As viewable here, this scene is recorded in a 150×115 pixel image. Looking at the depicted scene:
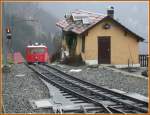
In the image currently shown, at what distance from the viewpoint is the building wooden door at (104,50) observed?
33156 millimetres

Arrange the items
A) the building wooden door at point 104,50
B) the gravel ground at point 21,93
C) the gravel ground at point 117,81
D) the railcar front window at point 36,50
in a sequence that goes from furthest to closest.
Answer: the railcar front window at point 36,50 < the building wooden door at point 104,50 < the gravel ground at point 117,81 < the gravel ground at point 21,93

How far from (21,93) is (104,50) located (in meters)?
16.6

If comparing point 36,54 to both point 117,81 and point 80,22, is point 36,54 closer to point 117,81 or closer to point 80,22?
point 80,22

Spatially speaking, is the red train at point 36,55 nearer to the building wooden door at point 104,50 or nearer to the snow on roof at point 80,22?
the snow on roof at point 80,22

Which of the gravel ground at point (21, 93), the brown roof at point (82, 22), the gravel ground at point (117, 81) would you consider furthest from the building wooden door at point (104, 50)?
the gravel ground at point (21, 93)

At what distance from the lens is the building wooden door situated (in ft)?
109

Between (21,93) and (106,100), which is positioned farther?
(21,93)

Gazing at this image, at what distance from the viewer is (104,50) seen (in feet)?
110

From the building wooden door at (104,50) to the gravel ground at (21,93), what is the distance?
1027 cm

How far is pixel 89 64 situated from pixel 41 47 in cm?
903

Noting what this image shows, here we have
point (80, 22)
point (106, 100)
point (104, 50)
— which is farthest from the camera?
point (80, 22)

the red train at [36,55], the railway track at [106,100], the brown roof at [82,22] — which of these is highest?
the brown roof at [82,22]

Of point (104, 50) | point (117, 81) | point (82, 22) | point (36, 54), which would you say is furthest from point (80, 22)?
point (117, 81)

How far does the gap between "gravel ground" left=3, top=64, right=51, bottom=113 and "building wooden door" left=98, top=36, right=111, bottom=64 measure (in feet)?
33.7
